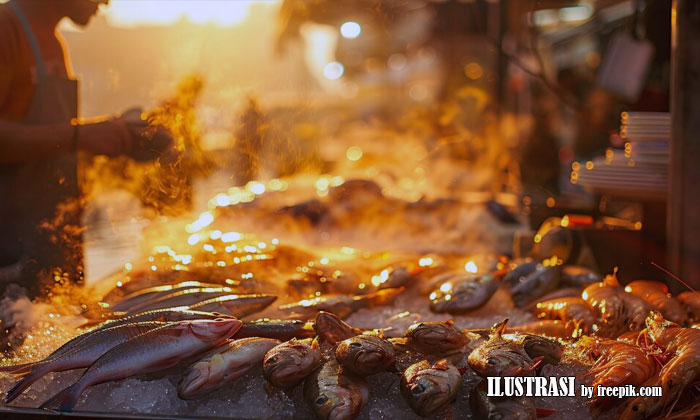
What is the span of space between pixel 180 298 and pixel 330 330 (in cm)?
79

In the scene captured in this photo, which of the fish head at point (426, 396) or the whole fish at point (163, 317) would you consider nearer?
the fish head at point (426, 396)

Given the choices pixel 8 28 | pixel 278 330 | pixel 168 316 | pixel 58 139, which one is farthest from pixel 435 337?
pixel 8 28

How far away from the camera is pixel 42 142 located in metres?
3.38

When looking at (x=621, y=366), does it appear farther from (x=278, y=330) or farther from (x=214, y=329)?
(x=214, y=329)

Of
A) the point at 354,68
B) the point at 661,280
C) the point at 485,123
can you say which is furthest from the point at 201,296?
the point at 354,68

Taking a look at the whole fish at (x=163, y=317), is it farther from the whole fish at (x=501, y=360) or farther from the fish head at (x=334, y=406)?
the whole fish at (x=501, y=360)

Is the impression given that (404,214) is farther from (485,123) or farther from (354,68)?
(354,68)

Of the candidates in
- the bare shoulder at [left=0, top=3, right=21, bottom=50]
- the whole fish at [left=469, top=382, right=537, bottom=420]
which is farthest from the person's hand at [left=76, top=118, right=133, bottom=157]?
the whole fish at [left=469, top=382, right=537, bottom=420]

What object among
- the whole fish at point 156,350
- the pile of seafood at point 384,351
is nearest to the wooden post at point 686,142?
the pile of seafood at point 384,351

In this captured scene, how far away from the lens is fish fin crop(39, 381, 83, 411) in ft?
6.15

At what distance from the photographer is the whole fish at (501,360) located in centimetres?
191

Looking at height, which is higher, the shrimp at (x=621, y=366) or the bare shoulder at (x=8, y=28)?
the bare shoulder at (x=8, y=28)

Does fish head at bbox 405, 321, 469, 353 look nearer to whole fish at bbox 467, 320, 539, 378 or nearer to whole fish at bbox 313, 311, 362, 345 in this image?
whole fish at bbox 467, 320, 539, 378

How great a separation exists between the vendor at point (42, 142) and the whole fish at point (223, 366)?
173cm
